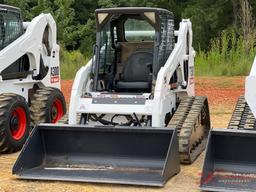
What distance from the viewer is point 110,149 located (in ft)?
26.1

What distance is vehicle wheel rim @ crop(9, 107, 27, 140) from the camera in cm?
941

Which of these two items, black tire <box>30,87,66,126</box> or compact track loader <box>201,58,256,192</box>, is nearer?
compact track loader <box>201,58,256,192</box>

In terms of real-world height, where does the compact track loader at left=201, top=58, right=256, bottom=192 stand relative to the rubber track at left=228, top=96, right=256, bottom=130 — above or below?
below

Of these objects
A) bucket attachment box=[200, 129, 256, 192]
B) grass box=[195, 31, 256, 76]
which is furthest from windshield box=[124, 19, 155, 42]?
grass box=[195, 31, 256, 76]

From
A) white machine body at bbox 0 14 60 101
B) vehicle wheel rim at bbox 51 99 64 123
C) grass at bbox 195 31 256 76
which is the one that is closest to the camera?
white machine body at bbox 0 14 60 101

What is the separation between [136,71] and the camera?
9602 mm

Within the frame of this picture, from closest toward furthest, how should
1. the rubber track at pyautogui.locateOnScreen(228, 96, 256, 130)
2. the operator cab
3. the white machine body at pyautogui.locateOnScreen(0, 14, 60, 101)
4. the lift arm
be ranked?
1. the lift arm
2. the rubber track at pyautogui.locateOnScreen(228, 96, 256, 130)
3. the operator cab
4. the white machine body at pyautogui.locateOnScreen(0, 14, 60, 101)

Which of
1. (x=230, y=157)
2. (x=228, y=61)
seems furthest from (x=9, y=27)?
(x=228, y=61)

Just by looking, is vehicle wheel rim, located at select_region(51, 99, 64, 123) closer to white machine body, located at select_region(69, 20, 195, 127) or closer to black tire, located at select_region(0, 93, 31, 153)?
black tire, located at select_region(0, 93, 31, 153)

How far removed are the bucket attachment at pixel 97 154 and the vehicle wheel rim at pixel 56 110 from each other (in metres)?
2.67

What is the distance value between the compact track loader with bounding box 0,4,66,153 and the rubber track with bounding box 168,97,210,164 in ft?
8.00

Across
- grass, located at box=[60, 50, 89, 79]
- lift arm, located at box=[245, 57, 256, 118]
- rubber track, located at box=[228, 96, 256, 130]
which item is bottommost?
grass, located at box=[60, 50, 89, 79]

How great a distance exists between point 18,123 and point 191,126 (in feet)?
9.21

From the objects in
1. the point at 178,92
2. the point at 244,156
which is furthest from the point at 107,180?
the point at 178,92
